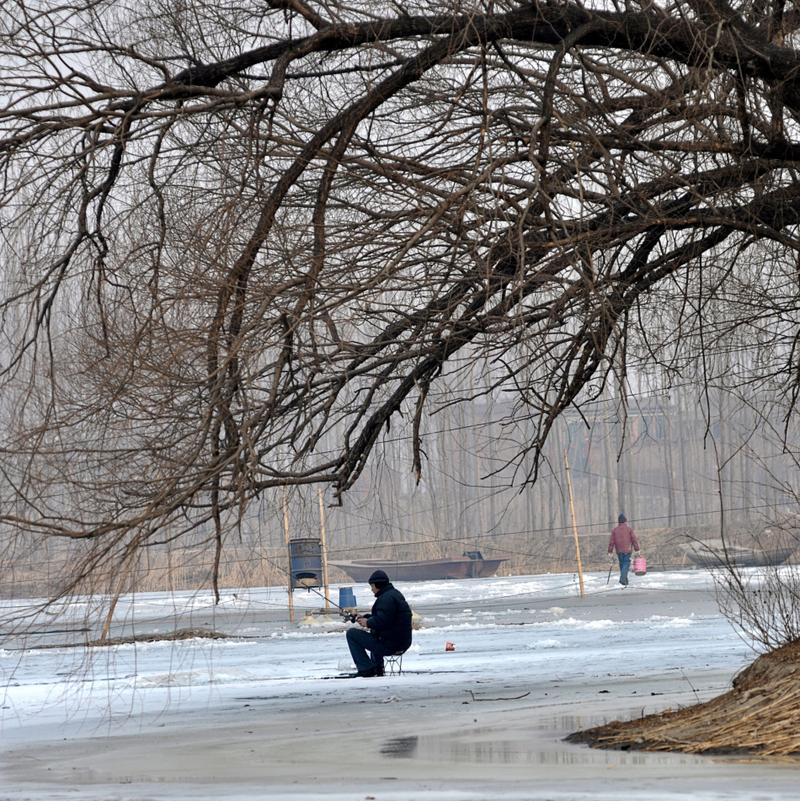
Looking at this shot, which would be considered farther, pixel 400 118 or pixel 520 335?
pixel 400 118

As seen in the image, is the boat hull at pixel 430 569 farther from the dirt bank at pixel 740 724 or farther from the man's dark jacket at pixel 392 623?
the dirt bank at pixel 740 724

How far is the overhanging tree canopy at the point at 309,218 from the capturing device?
7.59 metres

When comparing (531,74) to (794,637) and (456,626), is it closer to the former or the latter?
(794,637)

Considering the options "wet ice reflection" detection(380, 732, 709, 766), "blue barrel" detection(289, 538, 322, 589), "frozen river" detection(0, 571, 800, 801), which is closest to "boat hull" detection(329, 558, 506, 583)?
"blue barrel" detection(289, 538, 322, 589)

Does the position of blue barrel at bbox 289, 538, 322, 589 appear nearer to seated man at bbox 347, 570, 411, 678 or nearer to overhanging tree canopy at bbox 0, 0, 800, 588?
seated man at bbox 347, 570, 411, 678

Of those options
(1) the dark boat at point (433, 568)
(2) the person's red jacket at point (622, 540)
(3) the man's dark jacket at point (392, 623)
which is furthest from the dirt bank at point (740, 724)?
(1) the dark boat at point (433, 568)

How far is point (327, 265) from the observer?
7.75 m

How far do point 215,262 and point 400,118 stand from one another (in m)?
2.65

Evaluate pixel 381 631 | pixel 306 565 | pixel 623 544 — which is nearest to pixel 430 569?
pixel 623 544

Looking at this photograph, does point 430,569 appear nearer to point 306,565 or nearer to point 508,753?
point 306,565

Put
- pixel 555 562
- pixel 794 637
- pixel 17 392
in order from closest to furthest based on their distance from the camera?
pixel 17 392 → pixel 794 637 → pixel 555 562

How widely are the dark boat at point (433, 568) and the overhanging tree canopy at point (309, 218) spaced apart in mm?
45166

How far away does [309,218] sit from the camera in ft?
31.6

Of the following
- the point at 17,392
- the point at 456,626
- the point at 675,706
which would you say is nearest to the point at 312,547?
the point at 456,626
